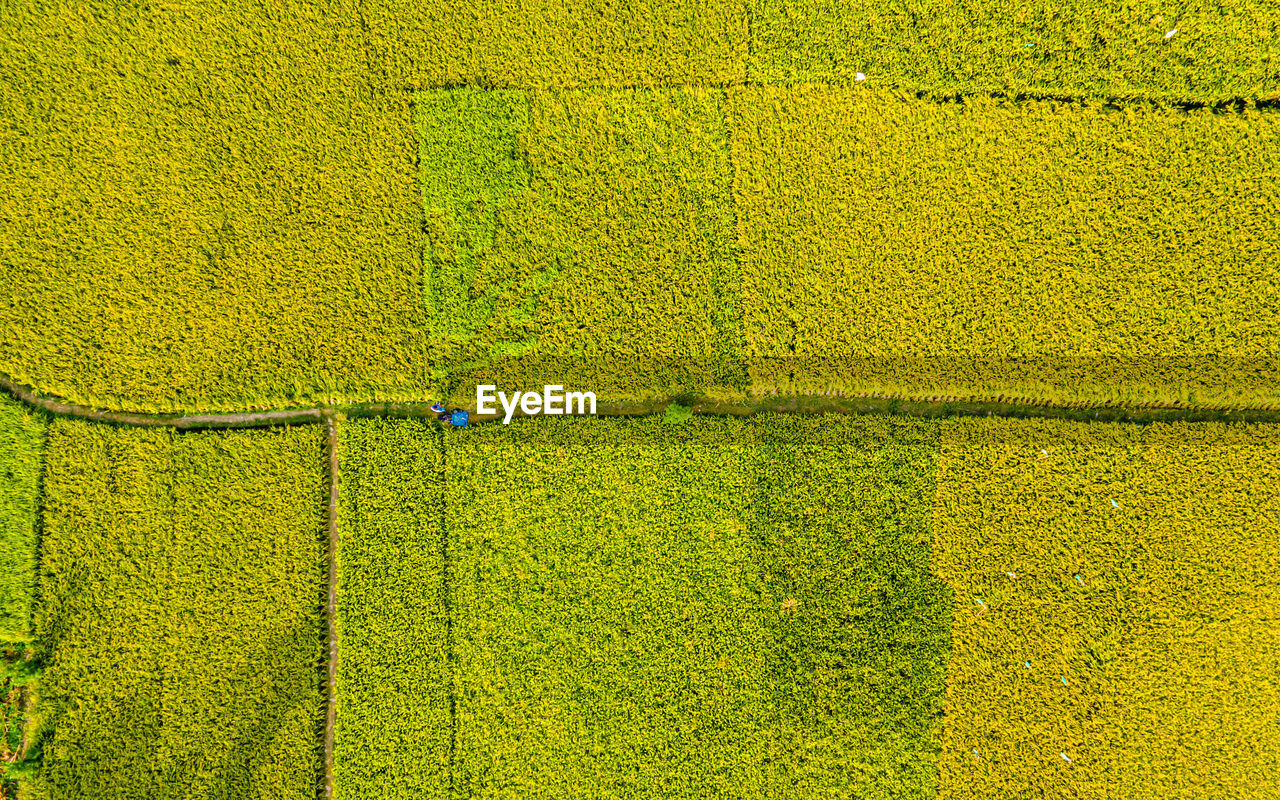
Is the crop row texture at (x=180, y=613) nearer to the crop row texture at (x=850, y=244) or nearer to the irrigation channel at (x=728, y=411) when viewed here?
the irrigation channel at (x=728, y=411)

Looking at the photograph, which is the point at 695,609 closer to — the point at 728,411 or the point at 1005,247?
the point at 728,411

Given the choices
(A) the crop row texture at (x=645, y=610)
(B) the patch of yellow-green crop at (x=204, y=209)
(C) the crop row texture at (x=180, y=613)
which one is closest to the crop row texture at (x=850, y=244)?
(B) the patch of yellow-green crop at (x=204, y=209)

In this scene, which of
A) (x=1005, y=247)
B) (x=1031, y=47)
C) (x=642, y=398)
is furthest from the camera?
(x=1031, y=47)

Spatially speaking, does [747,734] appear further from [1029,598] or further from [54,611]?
[54,611]

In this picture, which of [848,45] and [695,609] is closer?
[695,609]

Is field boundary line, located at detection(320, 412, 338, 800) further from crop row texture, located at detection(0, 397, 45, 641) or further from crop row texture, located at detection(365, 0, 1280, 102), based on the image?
crop row texture, located at detection(365, 0, 1280, 102)

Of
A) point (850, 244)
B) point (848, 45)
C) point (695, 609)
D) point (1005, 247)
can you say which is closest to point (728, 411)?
point (695, 609)

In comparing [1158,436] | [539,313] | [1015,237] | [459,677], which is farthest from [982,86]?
[459,677]
